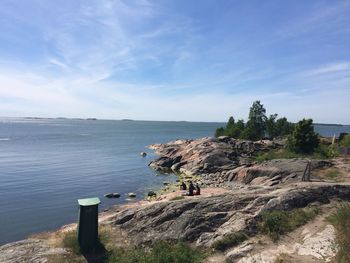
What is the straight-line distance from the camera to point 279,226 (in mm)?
15281

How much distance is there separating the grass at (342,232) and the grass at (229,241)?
3.86m

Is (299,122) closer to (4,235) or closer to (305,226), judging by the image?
(305,226)

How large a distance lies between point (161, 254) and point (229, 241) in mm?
3061

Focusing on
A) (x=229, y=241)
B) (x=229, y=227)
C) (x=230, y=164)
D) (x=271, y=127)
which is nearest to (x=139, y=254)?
(x=229, y=241)

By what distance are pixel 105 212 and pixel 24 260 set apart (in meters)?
20.9

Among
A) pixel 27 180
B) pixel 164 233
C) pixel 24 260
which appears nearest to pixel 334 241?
pixel 164 233

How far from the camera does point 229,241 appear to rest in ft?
47.5

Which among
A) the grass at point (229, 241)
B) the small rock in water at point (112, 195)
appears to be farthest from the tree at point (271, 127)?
the grass at point (229, 241)

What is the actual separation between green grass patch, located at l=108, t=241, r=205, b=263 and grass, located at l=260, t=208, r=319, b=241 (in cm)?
338

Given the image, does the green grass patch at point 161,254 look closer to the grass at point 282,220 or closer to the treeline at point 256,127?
the grass at point 282,220

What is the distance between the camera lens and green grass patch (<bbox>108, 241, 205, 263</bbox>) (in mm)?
13461

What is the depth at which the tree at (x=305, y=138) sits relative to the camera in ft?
162

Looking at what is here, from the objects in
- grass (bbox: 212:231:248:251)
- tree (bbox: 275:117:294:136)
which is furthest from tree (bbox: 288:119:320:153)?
tree (bbox: 275:117:294:136)

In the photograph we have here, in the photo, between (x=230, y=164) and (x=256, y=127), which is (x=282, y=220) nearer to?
(x=230, y=164)
